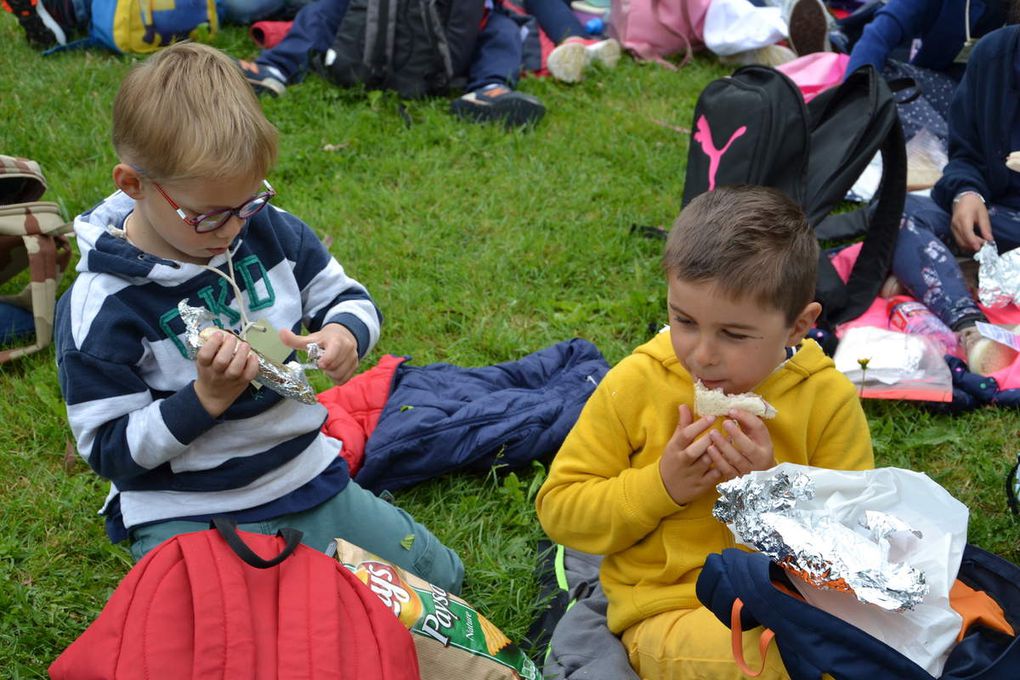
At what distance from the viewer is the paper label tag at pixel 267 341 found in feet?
7.30

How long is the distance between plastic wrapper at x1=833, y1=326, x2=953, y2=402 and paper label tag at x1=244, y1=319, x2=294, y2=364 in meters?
2.05

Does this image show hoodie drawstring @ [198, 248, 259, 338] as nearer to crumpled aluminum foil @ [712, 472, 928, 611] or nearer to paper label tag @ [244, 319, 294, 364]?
paper label tag @ [244, 319, 294, 364]

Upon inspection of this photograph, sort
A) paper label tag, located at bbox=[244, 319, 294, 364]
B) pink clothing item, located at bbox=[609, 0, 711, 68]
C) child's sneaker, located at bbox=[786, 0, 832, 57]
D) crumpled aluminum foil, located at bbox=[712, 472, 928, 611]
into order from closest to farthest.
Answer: crumpled aluminum foil, located at bbox=[712, 472, 928, 611]
paper label tag, located at bbox=[244, 319, 294, 364]
child's sneaker, located at bbox=[786, 0, 832, 57]
pink clothing item, located at bbox=[609, 0, 711, 68]

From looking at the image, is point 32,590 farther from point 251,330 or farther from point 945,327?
point 945,327

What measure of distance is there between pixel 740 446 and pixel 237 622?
3.41ft

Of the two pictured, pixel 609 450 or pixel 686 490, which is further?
pixel 609 450

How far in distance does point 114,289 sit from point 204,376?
30 centimetres

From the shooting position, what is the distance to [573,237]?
14.7 ft

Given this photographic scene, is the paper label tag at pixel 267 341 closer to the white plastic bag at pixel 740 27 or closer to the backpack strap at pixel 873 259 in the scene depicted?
the backpack strap at pixel 873 259

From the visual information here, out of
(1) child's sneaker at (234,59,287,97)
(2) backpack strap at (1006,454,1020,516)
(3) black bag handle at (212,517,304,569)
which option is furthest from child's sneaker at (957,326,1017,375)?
(1) child's sneaker at (234,59,287,97)

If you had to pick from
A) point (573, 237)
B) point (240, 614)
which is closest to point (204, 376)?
point (240, 614)

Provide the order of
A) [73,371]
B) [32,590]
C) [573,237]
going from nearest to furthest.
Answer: [73,371] → [32,590] → [573,237]

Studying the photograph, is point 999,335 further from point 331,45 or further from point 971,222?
point 331,45

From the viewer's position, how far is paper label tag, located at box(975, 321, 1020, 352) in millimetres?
3527
